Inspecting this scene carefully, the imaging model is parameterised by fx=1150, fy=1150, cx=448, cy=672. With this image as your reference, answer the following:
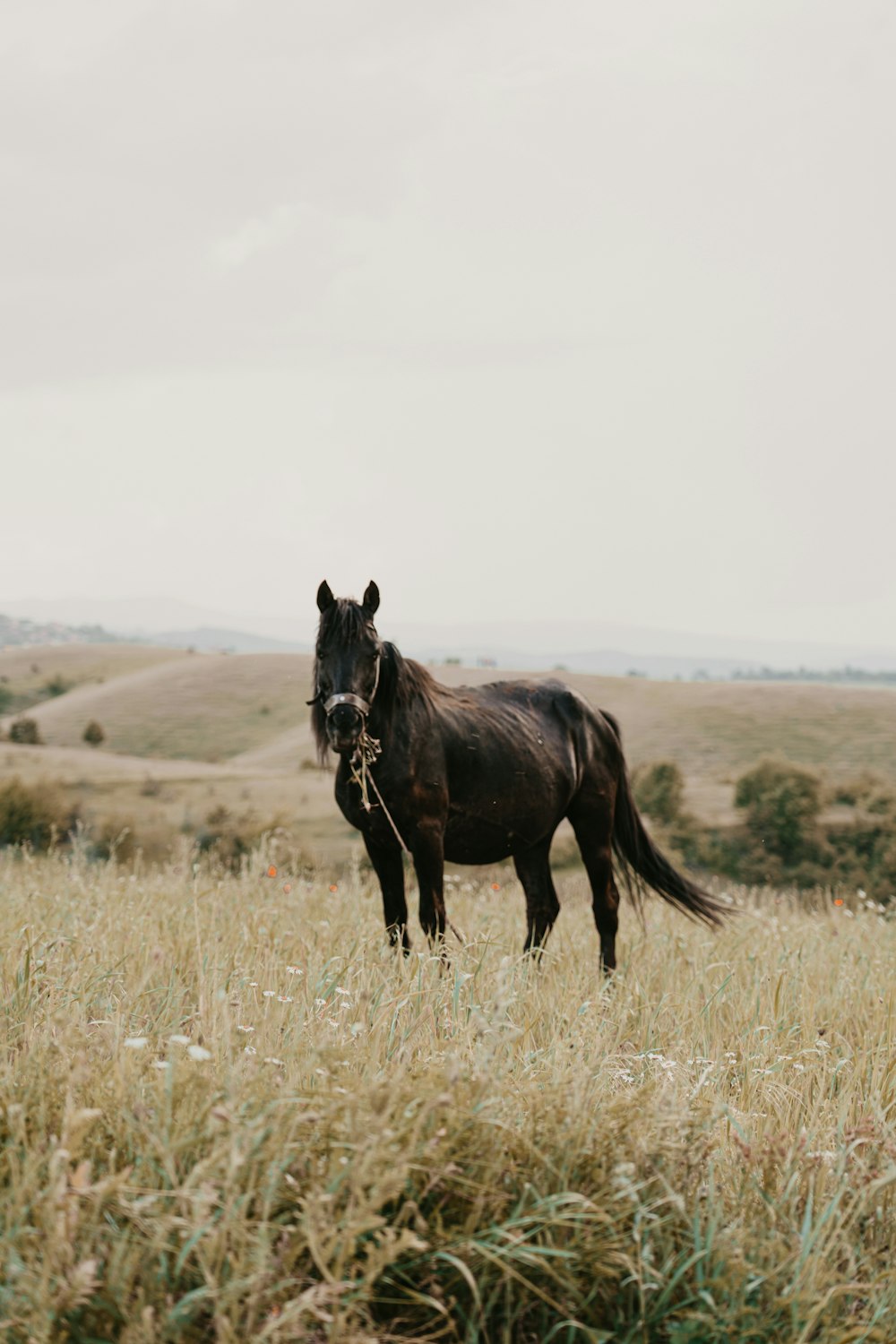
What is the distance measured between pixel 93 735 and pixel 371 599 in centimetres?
8288

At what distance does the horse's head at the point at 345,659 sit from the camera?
588 cm

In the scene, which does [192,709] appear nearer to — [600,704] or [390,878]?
[600,704]

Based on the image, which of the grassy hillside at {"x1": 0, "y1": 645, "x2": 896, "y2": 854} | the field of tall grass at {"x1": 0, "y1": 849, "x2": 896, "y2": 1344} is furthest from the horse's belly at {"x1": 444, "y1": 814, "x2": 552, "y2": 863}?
the grassy hillside at {"x1": 0, "y1": 645, "x2": 896, "y2": 854}

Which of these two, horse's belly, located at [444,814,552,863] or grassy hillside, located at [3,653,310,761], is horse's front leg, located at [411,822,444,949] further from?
grassy hillside, located at [3,653,310,761]

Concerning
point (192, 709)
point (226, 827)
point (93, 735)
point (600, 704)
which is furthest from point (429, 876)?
point (192, 709)

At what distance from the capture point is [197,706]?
94.7 metres

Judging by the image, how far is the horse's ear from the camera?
19.8 feet

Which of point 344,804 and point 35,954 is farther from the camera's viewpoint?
point 344,804

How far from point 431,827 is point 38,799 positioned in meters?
40.7

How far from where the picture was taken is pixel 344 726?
5.88m

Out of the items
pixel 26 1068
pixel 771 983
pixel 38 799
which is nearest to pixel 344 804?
pixel 771 983

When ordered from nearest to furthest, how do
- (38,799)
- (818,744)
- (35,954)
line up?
(35,954)
(38,799)
(818,744)

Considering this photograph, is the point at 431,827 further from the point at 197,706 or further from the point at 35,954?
the point at 197,706

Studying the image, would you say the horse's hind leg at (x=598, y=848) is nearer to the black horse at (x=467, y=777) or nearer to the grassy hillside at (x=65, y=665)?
the black horse at (x=467, y=777)
